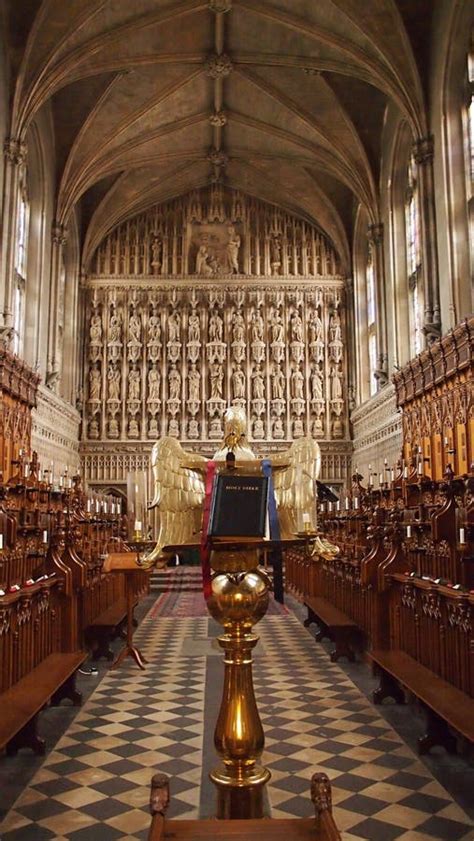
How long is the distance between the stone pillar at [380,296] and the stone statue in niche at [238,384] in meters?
5.04

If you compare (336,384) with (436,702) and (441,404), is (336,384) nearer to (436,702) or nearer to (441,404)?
(441,404)

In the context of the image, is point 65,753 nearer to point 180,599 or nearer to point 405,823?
point 405,823

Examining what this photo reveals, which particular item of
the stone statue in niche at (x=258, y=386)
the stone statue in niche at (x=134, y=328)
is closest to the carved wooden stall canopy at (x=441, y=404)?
the stone statue in niche at (x=258, y=386)

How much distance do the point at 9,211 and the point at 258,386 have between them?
10.3m

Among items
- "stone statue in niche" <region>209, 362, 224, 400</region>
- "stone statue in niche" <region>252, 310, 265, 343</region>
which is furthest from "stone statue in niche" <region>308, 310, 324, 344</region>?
"stone statue in niche" <region>209, 362, 224, 400</region>

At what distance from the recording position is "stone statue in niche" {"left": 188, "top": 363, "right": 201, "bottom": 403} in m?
23.5

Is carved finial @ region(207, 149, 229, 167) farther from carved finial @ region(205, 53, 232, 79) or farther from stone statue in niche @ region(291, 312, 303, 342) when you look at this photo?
stone statue in niche @ region(291, 312, 303, 342)

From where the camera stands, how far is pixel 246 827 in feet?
7.70

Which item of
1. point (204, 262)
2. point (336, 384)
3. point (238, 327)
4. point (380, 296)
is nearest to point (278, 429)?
point (336, 384)

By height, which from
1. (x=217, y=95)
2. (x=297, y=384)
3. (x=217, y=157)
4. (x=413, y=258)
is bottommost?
(x=297, y=384)

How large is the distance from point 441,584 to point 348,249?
19.8 meters

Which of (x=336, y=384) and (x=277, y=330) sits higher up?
(x=277, y=330)

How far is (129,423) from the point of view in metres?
23.5

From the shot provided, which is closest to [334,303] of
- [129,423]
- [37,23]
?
[129,423]
